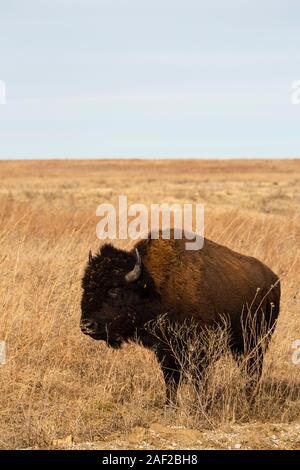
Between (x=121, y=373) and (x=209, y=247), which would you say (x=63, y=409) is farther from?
(x=209, y=247)

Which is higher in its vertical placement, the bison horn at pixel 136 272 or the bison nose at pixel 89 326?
the bison horn at pixel 136 272

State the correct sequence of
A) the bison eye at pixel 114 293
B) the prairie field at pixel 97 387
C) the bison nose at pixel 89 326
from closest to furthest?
the prairie field at pixel 97 387 < the bison nose at pixel 89 326 < the bison eye at pixel 114 293

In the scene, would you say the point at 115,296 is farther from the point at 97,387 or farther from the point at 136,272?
the point at 97,387

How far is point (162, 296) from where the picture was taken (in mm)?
6246

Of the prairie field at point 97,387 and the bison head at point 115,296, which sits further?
the bison head at point 115,296

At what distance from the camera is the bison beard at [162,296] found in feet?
20.1

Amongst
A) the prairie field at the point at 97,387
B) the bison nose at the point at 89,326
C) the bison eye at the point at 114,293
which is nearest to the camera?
the prairie field at the point at 97,387

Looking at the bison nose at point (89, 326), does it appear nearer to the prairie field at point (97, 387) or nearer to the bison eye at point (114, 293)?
the bison eye at point (114, 293)

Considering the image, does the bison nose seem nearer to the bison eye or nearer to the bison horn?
the bison eye

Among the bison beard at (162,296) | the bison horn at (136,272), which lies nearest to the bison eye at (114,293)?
the bison beard at (162,296)

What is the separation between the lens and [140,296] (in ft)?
20.4

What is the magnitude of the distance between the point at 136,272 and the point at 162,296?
0.37 meters

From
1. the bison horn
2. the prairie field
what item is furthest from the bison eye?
the prairie field
